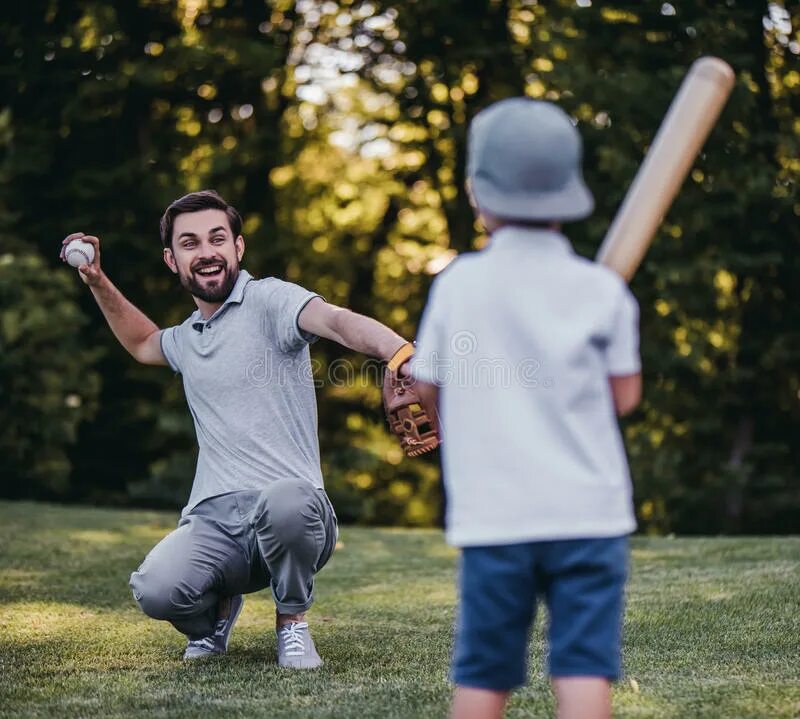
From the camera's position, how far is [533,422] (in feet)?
7.83

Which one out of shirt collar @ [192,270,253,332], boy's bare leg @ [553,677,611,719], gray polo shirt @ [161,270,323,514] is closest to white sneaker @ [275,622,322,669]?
gray polo shirt @ [161,270,323,514]

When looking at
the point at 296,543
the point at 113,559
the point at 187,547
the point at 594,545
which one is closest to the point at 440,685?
the point at 296,543

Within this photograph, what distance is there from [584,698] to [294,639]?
1.78 meters

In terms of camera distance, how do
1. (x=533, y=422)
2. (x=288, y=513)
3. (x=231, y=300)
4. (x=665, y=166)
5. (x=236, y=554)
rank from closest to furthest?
(x=533, y=422) → (x=665, y=166) → (x=288, y=513) → (x=236, y=554) → (x=231, y=300)

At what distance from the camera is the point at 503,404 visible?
7.91ft

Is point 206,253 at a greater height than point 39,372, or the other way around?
point 206,253

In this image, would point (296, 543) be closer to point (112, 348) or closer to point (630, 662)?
point (630, 662)

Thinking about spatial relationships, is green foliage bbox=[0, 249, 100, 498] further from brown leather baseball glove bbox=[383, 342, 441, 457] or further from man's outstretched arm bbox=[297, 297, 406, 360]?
brown leather baseball glove bbox=[383, 342, 441, 457]

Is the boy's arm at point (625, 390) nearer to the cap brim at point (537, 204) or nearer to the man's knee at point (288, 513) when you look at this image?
the cap brim at point (537, 204)

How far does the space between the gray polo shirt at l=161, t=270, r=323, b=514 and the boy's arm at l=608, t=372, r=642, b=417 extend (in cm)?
174

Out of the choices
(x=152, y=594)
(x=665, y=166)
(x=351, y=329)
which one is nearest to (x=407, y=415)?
(x=351, y=329)

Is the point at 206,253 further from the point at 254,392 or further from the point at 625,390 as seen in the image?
the point at 625,390

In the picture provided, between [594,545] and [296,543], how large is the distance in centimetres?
172

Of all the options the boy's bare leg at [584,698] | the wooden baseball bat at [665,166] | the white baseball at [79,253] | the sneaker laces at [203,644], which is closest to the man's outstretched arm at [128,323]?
the white baseball at [79,253]
